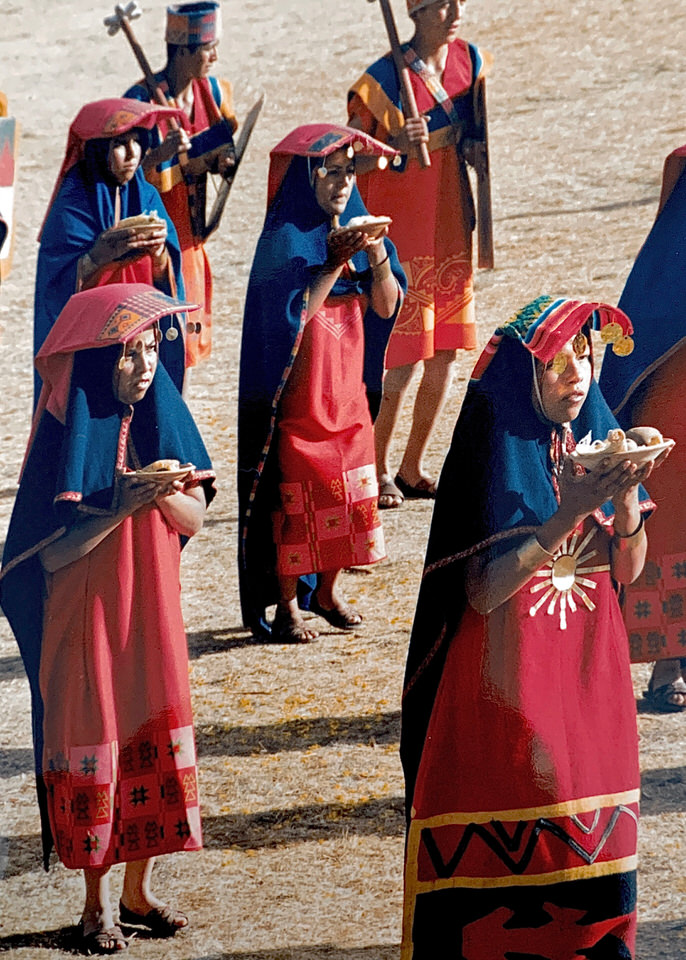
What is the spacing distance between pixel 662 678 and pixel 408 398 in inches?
62.5

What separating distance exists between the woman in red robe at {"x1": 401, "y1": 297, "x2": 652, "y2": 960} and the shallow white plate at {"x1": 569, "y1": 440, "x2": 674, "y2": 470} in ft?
0.08

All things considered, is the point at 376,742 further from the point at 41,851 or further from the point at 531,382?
the point at 531,382

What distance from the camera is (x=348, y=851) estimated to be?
8117 millimetres

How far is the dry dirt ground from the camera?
7953 millimetres

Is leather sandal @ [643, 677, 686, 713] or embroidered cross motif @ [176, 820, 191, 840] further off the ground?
leather sandal @ [643, 677, 686, 713]

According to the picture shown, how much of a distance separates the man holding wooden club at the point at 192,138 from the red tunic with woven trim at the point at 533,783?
1.91 metres

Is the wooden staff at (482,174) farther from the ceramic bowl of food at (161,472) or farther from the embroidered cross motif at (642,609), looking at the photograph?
the ceramic bowl of food at (161,472)

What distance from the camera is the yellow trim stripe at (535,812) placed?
24.6 feet

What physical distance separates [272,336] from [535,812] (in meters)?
2.24

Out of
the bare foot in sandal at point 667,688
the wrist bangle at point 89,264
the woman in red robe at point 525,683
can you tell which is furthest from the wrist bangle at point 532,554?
the wrist bangle at point 89,264

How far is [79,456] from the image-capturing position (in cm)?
736

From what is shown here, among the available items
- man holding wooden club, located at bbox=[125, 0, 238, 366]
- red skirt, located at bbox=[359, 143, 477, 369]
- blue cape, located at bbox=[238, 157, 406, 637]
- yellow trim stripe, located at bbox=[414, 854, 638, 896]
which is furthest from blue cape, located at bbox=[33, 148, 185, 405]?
yellow trim stripe, located at bbox=[414, 854, 638, 896]

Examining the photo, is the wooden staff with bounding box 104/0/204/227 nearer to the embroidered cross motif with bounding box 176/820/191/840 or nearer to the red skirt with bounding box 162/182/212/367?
the red skirt with bounding box 162/182/212/367

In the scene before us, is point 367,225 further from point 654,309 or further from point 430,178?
point 654,309
